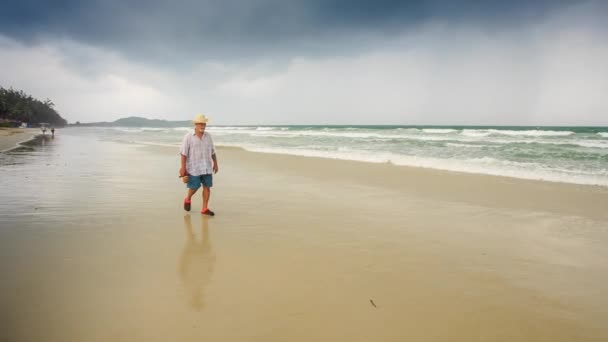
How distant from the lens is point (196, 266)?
11.3 ft

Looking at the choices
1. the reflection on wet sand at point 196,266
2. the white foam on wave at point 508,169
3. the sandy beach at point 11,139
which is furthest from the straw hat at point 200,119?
the sandy beach at point 11,139

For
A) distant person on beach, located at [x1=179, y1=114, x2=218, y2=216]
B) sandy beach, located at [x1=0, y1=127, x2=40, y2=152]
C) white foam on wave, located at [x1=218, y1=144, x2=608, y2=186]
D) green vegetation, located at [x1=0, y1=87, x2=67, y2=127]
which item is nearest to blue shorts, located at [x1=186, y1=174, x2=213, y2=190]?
distant person on beach, located at [x1=179, y1=114, x2=218, y2=216]

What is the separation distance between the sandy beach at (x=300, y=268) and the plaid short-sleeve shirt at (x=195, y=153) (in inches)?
32.1

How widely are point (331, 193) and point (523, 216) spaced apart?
3.81 m

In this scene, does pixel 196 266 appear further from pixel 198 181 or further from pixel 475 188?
pixel 475 188

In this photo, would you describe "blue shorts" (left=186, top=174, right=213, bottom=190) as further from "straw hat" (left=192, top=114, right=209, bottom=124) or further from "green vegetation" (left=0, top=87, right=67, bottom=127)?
"green vegetation" (left=0, top=87, right=67, bottom=127)

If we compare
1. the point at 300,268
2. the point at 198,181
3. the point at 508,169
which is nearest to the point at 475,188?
the point at 508,169

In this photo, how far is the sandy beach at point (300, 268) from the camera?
247 centimetres

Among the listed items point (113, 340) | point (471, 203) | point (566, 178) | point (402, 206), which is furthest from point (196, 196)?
point (566, 178)

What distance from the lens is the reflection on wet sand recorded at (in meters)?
2.84

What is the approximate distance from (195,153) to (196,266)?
8.30 ft

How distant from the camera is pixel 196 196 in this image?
711 cm

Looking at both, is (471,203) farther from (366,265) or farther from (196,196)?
(196,196)

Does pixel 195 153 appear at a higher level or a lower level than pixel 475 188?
higher
